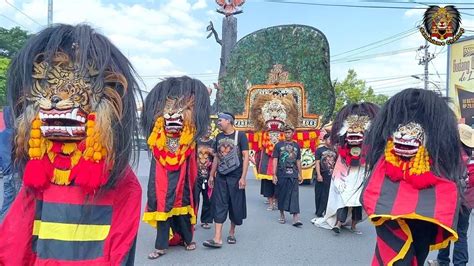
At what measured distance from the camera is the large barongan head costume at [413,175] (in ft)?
10.8

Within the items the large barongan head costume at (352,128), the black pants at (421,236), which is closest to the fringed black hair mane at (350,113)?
the large barongan head costume at (352,128)

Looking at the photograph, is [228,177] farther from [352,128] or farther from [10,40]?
[10,40]

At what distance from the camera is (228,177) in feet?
18.7

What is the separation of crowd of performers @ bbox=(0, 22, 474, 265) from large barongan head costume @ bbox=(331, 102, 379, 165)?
5.22 ft

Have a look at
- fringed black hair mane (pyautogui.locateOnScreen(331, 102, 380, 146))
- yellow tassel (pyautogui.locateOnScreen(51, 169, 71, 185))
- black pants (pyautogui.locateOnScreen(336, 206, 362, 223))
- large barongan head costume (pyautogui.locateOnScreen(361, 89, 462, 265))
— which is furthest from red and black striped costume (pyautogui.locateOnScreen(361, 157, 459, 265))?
black pants (pyautogui.locateOnScreen(336, 206, 362, 223))

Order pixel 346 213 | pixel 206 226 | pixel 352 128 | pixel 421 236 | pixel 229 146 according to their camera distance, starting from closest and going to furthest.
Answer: pixel 421 236 < pixel 229 146 < pixel 352 128 < pixel 346 213 < pixel 206 226

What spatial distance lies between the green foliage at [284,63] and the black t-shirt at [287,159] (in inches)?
172

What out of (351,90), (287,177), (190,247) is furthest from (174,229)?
(351,90)

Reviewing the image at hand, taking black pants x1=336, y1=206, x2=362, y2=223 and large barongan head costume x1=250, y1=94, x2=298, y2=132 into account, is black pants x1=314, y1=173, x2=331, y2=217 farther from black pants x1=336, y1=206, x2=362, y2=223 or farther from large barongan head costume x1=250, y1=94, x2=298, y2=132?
large barongan head costume x1=250, y1=94, x2=298, y2=132

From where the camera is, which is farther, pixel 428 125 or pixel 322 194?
pixel 322 194

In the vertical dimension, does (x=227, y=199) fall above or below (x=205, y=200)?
above

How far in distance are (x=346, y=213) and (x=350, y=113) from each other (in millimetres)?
1403

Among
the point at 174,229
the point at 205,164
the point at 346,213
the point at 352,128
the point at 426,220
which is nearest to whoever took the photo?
the point at 426,220

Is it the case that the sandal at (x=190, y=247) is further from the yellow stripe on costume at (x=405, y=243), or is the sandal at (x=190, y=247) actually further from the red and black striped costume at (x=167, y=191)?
the yellow stripe on costume at (x=405, y=243)
